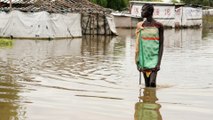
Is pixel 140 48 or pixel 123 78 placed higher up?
pixel 140 48

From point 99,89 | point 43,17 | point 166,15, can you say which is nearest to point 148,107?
point 99,89

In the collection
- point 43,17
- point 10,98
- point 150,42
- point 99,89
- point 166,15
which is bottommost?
point 166,15

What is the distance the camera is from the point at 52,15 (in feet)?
84.9

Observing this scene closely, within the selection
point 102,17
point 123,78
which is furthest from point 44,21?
point 123,78

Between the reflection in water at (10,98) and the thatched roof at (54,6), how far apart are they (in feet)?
48.4

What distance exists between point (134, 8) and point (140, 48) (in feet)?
115

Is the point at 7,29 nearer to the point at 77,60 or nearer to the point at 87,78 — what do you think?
the point at 77,60

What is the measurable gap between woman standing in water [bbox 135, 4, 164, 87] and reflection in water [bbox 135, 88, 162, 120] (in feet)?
1.29

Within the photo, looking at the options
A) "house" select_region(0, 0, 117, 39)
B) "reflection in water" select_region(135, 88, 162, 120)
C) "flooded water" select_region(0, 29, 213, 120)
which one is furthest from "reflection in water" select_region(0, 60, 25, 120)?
"house" select_region(0, 0, 117, 39)

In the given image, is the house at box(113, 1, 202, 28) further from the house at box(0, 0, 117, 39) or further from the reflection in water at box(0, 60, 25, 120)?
the reflection in water at box(0, 60, 25, 120)

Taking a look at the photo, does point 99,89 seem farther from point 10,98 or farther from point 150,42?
point 10,98

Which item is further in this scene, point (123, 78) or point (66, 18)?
point (66, 18)

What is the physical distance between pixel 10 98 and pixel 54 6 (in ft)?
63.1

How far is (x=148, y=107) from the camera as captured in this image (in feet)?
23.5
